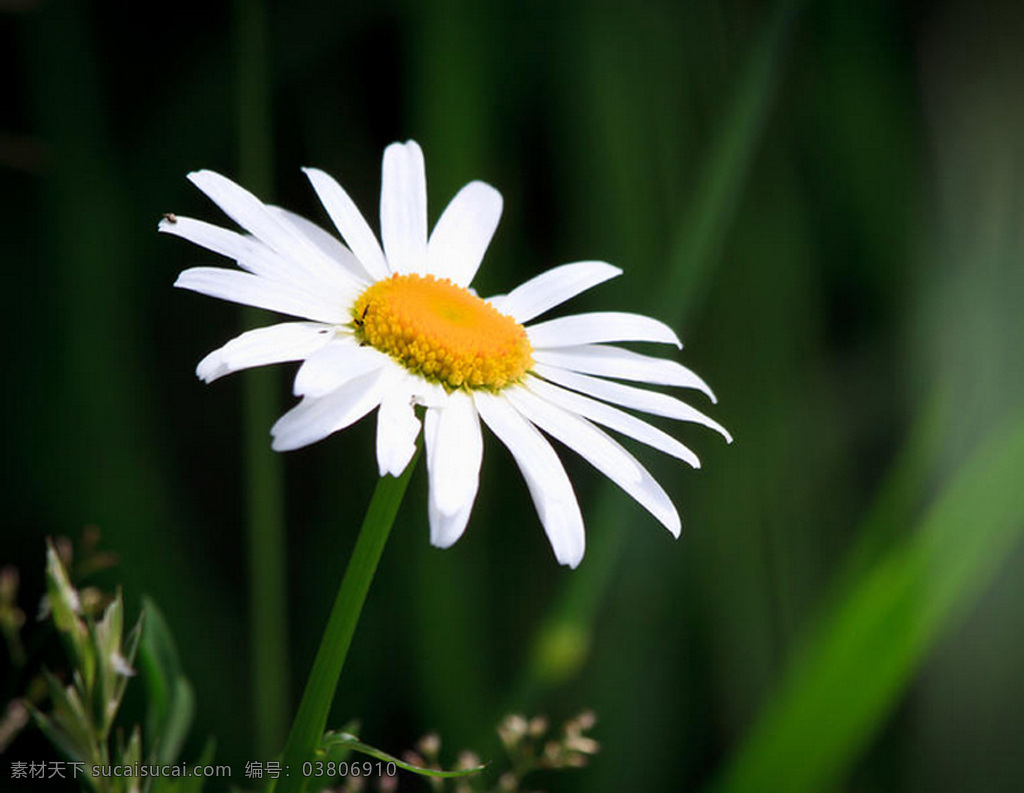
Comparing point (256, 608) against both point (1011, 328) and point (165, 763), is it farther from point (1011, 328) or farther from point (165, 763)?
point (1011, 328)

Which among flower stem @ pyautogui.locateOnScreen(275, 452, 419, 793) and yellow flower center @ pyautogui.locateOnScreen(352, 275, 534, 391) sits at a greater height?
yellow flower center @ pyautogui.locateOnScreen(352, 275, 534, 391)

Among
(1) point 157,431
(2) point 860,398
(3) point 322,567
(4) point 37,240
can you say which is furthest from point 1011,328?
(4) point 37,240

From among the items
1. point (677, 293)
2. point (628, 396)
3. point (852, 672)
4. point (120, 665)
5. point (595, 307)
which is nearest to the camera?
point (120, 665)

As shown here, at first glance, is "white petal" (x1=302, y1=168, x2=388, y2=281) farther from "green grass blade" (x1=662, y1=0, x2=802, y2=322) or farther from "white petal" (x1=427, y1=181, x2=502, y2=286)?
"green grass blade" (x1=662, y1=0, x2=802, y2=322)

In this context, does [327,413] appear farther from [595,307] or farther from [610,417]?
[595,307]

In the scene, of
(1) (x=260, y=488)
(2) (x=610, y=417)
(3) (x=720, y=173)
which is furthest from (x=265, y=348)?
(3) (x=720, y=173)

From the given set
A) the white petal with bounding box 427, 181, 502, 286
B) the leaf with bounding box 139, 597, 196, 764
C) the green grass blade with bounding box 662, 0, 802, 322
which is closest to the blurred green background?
the green grass blade with bounding box 662, 0, 802, 322

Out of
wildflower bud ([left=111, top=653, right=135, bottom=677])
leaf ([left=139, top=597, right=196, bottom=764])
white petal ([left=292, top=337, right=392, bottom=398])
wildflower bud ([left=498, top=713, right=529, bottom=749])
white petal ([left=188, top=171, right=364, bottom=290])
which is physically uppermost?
white petal ([left=188, top=171, right=364, bottom=290])
